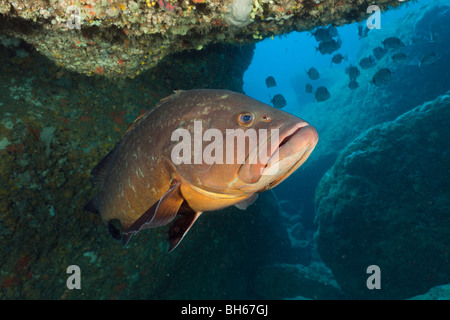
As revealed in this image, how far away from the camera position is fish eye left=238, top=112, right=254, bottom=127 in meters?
1.76

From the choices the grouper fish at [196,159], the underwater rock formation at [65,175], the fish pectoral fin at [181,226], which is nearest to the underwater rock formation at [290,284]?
the underwater rock formation at [65,175]

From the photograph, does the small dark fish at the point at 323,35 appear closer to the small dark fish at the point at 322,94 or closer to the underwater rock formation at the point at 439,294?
the small dark fish at the point at 322,94

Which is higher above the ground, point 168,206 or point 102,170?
point 102,170

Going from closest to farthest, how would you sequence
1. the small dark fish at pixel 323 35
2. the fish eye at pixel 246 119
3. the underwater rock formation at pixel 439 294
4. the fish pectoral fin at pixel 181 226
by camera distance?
the fish eye at pixel 246 119 < the fish pectoral fin at pixel 181 226 < the underwater rock formation at pixel 439 294 < the small dark fish at pixel 323 35

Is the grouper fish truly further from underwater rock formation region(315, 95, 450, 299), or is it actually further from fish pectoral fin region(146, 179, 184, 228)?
underwater rock formation region(315, 95, 450, 299)

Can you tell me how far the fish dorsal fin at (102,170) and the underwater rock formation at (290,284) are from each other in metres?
7.12

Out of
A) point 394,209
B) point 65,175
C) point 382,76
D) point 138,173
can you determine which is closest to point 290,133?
point 138,173

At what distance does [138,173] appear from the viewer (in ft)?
7.44

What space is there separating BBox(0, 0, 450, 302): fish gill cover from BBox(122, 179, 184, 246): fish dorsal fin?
2.66 ft

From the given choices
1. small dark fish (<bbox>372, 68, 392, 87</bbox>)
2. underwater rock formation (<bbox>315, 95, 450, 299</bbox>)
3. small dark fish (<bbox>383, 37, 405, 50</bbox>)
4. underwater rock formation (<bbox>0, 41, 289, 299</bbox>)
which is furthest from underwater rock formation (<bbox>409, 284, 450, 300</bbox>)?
small dark fish (<bbox>383, 37, 405, 50</bbox>)

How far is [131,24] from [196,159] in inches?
70.1

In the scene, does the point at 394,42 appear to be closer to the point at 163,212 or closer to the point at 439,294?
the point at 439,294

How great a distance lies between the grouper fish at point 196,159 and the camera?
1.64 m

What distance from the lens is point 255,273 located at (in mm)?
8398
